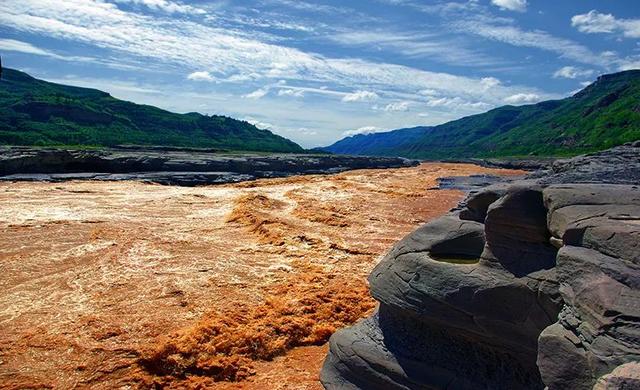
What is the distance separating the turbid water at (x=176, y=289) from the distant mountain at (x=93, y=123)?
48785mm

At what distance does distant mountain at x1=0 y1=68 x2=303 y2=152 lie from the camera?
7294 cm

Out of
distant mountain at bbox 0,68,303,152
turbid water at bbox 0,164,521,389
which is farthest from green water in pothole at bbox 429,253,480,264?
distant mountain at bbox 0,68,303,152

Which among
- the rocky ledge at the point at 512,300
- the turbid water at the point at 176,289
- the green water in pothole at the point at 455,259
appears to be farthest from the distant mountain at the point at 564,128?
the rocky ledge at the point at 512,300

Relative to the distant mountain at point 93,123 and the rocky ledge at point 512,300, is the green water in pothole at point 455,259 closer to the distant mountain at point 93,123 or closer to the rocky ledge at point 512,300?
the rocky ledge at point 512,300

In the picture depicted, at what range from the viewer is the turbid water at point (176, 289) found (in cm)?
1084

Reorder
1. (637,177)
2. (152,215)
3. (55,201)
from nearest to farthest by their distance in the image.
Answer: (637,177) < (152,215) < (55,201)

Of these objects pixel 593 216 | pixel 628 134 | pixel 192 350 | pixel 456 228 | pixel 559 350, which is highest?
pixel 628 134

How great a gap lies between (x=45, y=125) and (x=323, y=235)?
70780mm

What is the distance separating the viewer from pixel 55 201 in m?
29.3

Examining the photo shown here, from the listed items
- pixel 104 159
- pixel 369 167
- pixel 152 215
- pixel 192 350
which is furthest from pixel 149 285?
pixel 369 167

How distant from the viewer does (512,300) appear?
754 centimetres

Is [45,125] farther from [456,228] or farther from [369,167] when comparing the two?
[456,228]

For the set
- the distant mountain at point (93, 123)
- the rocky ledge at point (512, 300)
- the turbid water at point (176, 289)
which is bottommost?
the turbid water at point (176, 289)

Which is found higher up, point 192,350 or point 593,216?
point 593,216
